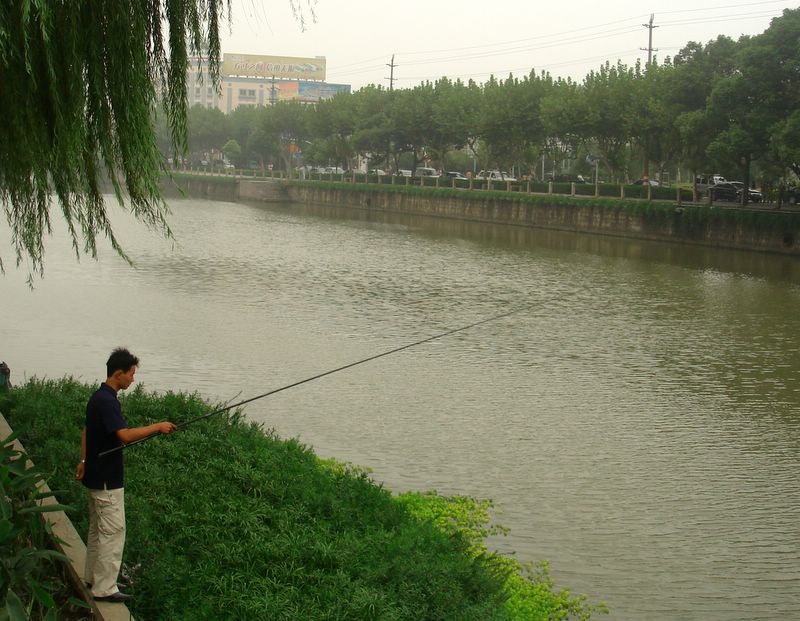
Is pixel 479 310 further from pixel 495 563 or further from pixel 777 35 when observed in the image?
pixel 777 35

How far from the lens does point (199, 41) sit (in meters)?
6.72

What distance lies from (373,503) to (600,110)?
3806cm

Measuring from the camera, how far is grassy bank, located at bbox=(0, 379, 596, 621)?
5664 mm

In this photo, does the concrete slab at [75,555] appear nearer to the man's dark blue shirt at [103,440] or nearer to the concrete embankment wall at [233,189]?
the man's dark blue shirt at [103,440]

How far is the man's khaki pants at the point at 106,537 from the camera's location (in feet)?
16.8

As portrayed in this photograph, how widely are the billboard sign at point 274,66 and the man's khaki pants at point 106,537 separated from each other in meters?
146

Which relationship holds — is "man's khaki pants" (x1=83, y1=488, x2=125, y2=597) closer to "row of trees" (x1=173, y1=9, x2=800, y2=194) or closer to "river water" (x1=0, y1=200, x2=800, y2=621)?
"river water" (x1=0, y1=200, x2=800, y2=621)

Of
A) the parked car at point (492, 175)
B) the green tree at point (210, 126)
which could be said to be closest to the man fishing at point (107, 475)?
the parked car at point (492, 175)

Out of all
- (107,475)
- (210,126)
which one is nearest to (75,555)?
(107,475)

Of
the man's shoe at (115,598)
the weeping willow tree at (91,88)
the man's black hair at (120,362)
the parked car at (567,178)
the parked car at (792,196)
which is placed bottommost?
the man's shoe at (115,598)

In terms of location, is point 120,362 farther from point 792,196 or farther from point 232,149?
point 232,149

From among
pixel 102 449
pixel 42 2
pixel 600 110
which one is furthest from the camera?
pixel 600 110

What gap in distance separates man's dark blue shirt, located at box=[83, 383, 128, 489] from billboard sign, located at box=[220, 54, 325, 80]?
14544 cm

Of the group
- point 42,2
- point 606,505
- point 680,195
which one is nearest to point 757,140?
point 680,195
